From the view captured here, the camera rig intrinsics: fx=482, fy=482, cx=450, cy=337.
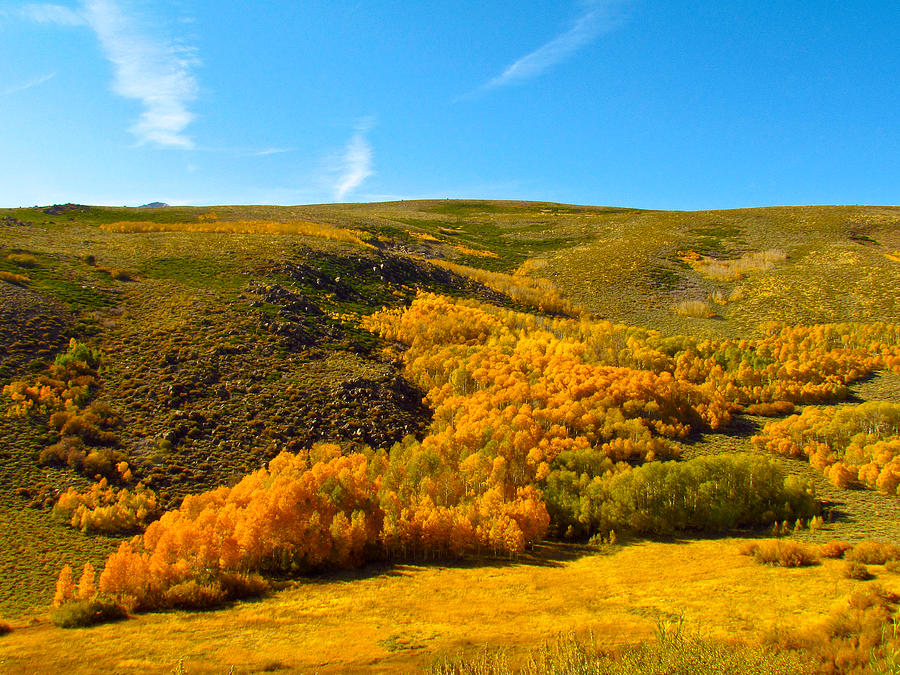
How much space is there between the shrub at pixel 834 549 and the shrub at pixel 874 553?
1.25 meters

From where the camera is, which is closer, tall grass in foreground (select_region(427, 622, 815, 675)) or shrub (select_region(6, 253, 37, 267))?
tall grass in foreground (select_region(427, 622, 815, 675))

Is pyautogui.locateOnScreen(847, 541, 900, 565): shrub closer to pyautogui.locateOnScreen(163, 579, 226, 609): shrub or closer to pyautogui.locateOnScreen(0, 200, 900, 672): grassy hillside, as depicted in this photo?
pyautogui.locateOnScreen(0, 200, 900, 672): grassy hillside

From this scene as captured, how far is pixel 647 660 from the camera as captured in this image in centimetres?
1686

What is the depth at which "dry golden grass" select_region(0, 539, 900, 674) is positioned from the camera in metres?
21.0

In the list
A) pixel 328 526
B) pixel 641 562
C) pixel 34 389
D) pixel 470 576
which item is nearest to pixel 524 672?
pixel 470 576

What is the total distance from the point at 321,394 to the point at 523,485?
20.7m

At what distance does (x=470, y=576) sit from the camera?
3266cm

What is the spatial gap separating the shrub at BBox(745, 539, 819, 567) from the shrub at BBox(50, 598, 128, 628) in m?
37.5

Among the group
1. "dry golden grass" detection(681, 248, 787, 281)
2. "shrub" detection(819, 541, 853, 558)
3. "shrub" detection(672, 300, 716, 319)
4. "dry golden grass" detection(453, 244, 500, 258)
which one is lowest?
"shrub" detection(819, 541, 853, 558)

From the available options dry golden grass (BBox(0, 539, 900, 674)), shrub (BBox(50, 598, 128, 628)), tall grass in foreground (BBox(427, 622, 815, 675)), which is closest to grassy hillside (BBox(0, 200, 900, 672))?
dry golden grass (BBox(0, 539, 900, 674))

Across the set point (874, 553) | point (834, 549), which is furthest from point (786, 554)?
point (874, 553)

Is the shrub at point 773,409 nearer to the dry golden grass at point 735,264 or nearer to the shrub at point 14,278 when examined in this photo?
the dry golden grass at point 735,264

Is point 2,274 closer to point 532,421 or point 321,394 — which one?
point 321,394

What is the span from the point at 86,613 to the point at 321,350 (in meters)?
32.0
